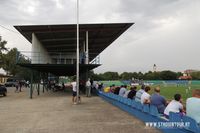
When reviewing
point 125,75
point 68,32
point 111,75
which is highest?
point 111,75

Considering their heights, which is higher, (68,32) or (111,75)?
(111,75)

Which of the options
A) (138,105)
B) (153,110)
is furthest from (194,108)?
(138,105)

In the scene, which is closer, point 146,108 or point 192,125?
point 192,125

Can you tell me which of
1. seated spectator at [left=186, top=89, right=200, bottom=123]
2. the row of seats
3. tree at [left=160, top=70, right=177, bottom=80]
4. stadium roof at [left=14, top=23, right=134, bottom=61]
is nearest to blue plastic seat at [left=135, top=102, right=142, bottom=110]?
the row of seats

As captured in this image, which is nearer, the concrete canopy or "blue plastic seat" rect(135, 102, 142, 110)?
"blue plastic seat" rect(135, 102, 142, 110)

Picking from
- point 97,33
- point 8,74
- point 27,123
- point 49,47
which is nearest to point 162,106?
point 27,123

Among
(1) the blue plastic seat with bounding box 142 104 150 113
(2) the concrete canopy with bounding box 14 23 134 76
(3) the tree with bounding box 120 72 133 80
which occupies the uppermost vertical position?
(3) the tree with bounding box 120 72 133 80

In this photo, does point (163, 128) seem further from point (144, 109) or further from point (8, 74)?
point (8, 74)

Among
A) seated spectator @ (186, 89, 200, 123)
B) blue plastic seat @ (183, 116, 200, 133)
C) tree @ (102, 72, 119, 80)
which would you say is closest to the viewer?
blue plastic seat @ (183, 116, 200, 133)

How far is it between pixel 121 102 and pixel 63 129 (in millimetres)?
6374

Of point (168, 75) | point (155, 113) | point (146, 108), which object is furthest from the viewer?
point (168, 75)

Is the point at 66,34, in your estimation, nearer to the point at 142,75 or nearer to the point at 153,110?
the point at 153,110

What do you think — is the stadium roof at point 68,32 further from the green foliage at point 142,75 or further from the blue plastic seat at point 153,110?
the green foliage at point 142,75

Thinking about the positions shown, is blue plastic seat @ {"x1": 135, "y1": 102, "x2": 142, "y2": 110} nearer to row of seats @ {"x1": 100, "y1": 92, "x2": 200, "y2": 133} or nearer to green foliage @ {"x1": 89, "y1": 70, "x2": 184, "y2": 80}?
row of seats @ {"x1": 100, "y1": 92, "x2": 200, "y2": 133}
